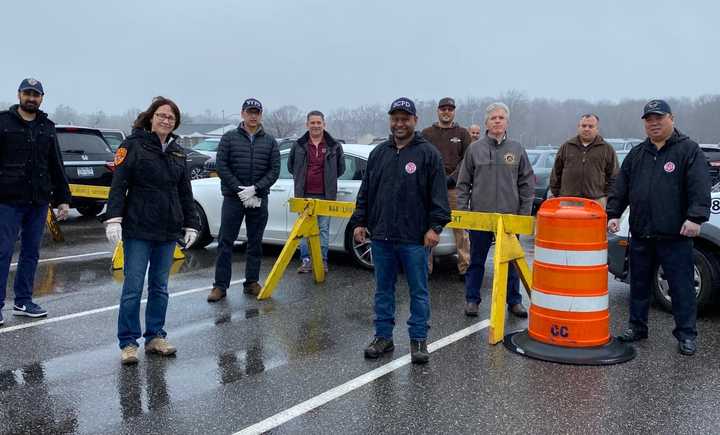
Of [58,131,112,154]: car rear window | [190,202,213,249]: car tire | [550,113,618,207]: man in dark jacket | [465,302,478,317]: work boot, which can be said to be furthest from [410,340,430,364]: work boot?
[58,131,112,154]: car rear window

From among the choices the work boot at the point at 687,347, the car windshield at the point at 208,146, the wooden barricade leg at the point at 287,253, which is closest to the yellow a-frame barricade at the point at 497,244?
the wooden barricade leg at the point at 287,253

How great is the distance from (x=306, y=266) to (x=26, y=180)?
10.8 feet

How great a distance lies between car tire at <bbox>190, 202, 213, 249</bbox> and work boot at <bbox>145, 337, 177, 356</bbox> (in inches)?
166

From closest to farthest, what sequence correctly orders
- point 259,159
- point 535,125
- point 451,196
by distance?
point 259,159
point 451,196
point 535,125

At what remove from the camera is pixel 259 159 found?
640 centimetres

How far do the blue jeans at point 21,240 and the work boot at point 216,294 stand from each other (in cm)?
159

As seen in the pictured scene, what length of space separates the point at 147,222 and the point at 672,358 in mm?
3941

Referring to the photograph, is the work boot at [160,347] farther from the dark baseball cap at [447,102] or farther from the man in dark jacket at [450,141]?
the dark baseball cap at [447,102]

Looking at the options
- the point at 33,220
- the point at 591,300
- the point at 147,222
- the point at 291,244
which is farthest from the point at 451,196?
the point at 33,220

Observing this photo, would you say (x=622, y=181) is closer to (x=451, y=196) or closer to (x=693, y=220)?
(x=693, y=220)

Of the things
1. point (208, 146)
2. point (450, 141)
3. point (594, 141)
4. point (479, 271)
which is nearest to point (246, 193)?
point (479, 271)

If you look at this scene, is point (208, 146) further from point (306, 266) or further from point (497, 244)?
point (497, 244)

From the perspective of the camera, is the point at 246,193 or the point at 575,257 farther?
the point at 246,193

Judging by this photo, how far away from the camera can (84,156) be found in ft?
37.8
